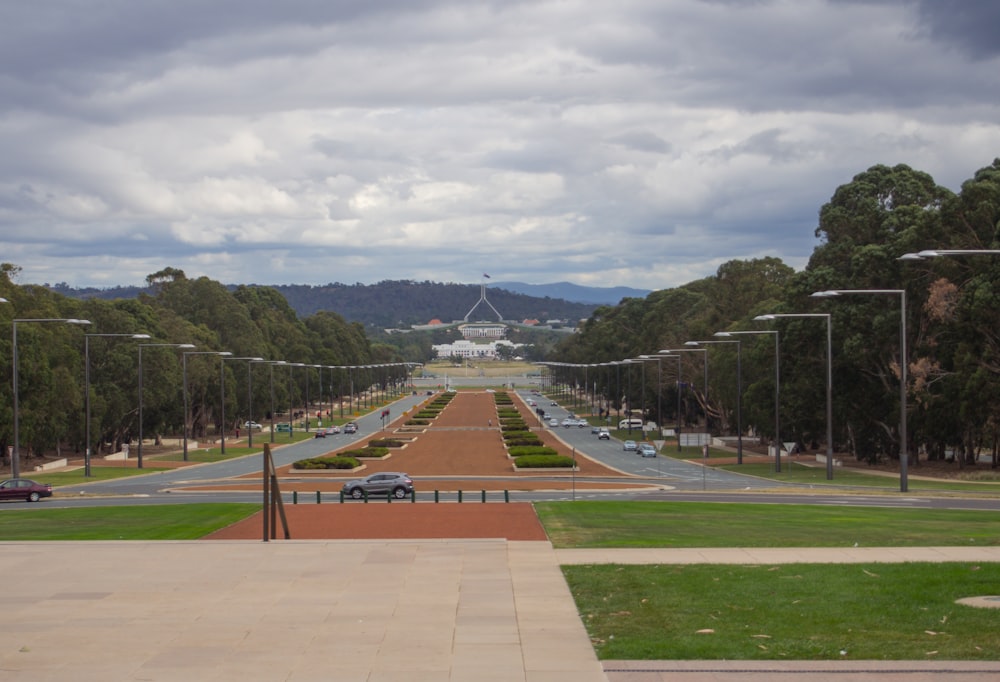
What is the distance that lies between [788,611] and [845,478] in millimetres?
50862

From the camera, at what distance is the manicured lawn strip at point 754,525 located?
29.0m

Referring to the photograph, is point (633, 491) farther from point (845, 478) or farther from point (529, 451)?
point (529, 451)

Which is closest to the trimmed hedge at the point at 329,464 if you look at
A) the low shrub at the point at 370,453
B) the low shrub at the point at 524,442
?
the low shrub at the point at 370,453

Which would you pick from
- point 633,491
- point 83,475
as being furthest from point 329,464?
point 633,491

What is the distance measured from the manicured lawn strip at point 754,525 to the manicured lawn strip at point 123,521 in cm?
1071

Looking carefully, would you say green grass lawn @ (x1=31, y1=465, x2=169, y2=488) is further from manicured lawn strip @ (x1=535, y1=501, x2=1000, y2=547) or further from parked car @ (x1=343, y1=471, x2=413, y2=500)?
manicured lawn strip @ (x1=535, y1=501, x2=1000, y2=547)

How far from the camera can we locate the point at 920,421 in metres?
75.1

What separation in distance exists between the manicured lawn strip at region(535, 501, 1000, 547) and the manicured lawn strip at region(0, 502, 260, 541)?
1071 cm

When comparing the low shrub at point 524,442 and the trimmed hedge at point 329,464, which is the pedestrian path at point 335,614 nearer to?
the trimmed hedge at point 329,464

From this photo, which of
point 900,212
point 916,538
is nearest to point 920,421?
point 900,212

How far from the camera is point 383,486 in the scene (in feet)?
178

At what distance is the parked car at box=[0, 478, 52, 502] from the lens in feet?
180

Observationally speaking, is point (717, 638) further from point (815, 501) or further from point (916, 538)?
point (815, 501)

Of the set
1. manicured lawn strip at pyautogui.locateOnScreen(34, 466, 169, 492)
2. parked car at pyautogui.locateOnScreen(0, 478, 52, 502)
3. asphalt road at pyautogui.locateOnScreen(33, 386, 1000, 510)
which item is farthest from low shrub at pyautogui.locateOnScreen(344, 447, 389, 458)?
parked car at pyautogui.locateOnScreen(0, 478, 52, 502)
